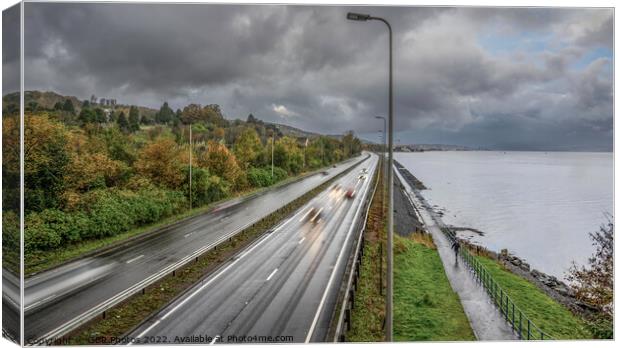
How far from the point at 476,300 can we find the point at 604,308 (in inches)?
152

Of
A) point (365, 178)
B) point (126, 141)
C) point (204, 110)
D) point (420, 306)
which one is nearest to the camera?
point (420, 306)

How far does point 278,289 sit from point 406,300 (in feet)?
12.4

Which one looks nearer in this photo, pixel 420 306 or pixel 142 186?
pixel 420 306

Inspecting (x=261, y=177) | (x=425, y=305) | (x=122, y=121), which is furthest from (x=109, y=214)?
(x=425, y=305)

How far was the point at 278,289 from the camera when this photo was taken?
39.0 ft

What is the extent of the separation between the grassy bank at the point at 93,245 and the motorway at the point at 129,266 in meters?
0.24

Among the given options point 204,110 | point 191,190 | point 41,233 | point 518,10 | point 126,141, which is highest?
point 518,10

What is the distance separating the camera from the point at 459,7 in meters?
11.3

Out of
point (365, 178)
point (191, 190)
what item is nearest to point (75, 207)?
point (191, 190)

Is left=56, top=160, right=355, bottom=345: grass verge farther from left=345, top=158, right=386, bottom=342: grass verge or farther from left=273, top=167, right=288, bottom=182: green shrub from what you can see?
left=345, top=158, right=386, bottom=342: grass verge

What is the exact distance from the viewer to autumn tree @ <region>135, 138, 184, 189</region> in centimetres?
1512

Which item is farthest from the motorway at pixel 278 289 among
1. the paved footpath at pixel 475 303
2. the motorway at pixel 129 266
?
the paved footpath at pixel 475 303

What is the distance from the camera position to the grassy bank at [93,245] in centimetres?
1219

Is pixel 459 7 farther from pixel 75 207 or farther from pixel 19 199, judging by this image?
pixel 75 207
